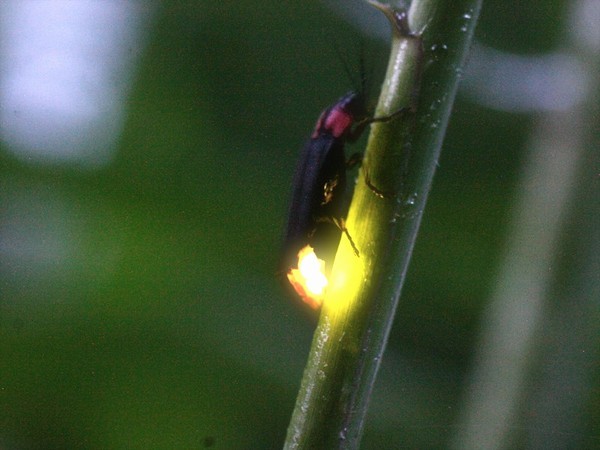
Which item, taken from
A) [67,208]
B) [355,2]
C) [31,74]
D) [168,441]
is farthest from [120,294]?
[355,2]

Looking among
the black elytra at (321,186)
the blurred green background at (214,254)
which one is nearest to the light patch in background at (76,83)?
the blurred green background at (214,254)

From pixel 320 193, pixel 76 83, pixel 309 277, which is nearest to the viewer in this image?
pixel 309 277

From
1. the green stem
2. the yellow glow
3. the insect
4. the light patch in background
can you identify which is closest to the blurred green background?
the light patch in background

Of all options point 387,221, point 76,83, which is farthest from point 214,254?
point 387,221

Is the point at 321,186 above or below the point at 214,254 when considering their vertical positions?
above

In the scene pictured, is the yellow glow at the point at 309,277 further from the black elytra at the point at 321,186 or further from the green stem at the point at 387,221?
the green stem at the point at 387,221

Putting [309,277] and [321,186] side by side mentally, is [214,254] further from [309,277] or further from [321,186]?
[309,277]
